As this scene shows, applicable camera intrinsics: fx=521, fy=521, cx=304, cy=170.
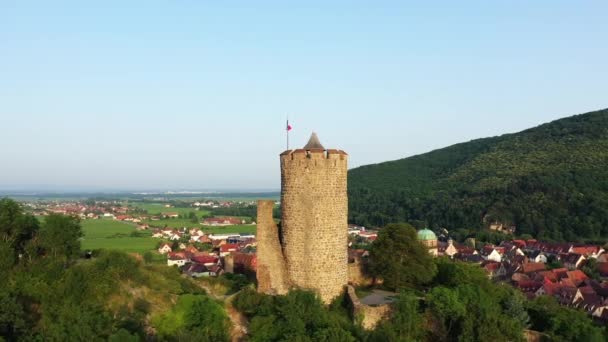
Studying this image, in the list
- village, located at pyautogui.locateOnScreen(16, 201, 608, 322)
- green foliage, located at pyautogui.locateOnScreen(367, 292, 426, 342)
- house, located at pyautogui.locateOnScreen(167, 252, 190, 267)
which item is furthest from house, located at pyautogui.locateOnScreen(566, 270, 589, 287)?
house, located at pyautogui.locateOnScreen(167, 252, 190, 267)

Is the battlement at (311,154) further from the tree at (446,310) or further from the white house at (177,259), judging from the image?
the white house at (177,259)

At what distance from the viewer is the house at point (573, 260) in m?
63.2

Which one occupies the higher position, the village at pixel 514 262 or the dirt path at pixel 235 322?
the dirt path at pixel 235 322

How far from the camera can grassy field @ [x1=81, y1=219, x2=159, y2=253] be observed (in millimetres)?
75863

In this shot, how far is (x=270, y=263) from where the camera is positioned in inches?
800

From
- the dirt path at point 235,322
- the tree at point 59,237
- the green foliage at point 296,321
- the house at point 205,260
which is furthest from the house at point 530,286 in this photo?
the tree at point 59,237

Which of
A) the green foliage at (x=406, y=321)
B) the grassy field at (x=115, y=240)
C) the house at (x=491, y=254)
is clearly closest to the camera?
the green foliage at (x=406, y=321)

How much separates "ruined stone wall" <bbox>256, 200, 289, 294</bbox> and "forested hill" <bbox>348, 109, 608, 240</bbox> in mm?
77484

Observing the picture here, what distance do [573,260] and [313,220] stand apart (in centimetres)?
5685

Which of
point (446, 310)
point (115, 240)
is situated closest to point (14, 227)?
point (446, 310)

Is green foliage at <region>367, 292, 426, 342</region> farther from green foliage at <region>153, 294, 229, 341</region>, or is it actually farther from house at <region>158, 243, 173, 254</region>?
house at <region>158, 243, 173, 254</region>

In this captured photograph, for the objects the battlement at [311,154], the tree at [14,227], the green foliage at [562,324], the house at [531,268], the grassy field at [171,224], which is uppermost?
the battlement at [311,154]

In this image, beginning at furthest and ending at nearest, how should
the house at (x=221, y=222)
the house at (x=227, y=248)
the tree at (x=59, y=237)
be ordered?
the house at (x=221, y=222)
the house at (x=227, y=248)
the tree at (x=59, y=237)

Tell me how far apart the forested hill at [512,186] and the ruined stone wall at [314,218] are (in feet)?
252
